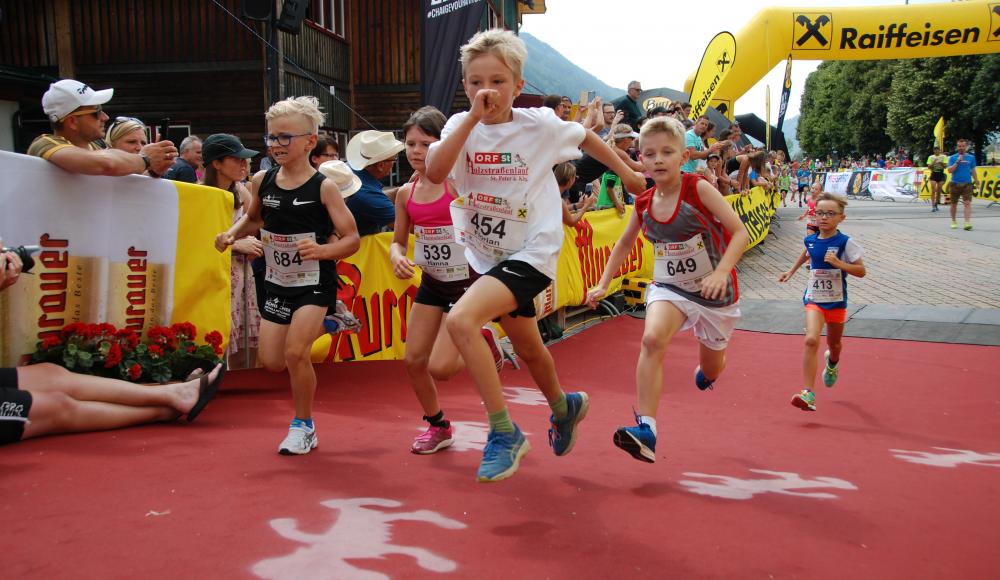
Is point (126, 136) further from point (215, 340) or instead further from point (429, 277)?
point (429, 277)

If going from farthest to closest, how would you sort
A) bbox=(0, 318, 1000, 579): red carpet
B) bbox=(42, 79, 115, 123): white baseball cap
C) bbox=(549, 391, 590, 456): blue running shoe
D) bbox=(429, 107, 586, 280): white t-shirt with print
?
bbox=(42, 79, 115, 123): white baseball cap → bbox=(549, 391, 590, 456): blue running shoe → bbox=(429, 107, 586, 280): white t-shirt with print → bbox=(0, 318, 1000, 579): red carpet

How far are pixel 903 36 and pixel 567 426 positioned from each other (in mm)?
21627

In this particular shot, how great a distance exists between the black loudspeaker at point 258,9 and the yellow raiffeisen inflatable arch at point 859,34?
13091mm

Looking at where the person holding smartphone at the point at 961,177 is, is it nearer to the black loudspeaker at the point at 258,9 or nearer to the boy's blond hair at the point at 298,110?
the black loudspeaker at the point at 258,9

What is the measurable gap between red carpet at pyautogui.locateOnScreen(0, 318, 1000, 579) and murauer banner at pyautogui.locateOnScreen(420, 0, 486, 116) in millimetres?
5833

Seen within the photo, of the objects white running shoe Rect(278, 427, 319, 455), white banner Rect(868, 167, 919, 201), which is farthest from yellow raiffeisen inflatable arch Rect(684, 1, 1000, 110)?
white running shoe Rect(278, 427, 319, 455)

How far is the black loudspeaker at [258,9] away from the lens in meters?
12.3

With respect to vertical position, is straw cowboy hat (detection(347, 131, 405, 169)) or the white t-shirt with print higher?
straw cowboy hat (detection(347, 131, 405, 169))

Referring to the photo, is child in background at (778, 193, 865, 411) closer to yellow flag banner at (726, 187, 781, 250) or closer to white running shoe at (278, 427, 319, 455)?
white running shoe at (278, 427, 319, 455)

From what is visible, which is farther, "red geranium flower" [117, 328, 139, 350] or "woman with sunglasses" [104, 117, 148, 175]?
"woman with sunglasses" [104, 117, 148, 175]

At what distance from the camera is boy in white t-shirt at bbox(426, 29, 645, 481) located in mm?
3908

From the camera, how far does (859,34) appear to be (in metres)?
22.0

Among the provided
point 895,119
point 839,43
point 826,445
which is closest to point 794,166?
point 895,119

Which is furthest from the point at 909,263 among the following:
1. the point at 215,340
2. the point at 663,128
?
the point at 215,340
